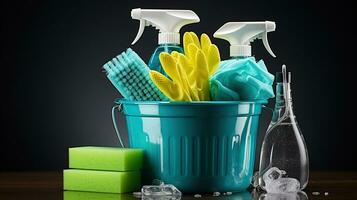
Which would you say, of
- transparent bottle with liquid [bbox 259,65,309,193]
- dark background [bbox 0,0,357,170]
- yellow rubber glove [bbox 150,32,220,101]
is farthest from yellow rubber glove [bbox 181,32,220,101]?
dark background [bbox 0,0,357,170]

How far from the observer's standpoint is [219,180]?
1373 millimetres

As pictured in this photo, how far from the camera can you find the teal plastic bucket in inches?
53.1

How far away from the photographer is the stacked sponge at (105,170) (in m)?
1.35

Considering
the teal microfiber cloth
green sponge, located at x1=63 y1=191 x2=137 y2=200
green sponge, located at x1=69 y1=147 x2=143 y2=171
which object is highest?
the teal microfiber cloth

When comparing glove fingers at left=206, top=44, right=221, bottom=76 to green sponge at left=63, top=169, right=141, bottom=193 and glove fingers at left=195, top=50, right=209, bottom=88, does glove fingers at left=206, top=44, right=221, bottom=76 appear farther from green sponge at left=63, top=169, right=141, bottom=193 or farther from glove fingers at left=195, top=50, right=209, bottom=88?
green sponge at left=63, top=169, right=141, bottom=193

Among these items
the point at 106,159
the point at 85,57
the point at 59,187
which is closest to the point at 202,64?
the point at 106,159

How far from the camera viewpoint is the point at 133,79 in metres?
1.39

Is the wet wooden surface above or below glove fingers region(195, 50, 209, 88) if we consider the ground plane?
below

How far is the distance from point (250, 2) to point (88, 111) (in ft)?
1.60

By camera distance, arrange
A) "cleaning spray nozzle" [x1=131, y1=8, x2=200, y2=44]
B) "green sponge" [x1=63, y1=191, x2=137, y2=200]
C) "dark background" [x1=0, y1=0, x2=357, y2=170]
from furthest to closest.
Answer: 1. "dark background" [x1=0, y1=0, x2=357, y2=170]
2. "cleaning spray nozzle" [x1=131, y1=8, x2=200, y2=44]
3. "green sponge" [x1=63, y1=191, x2=137, y2=200]

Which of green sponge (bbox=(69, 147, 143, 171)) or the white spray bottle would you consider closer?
green sponge (bbox=(69, 147, 143, 171))

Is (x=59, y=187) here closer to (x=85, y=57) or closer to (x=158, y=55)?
(x=158, y=55)

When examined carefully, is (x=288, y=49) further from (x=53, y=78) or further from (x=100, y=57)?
(x=53, y=78)

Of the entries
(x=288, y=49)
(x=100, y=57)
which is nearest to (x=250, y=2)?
(x=288, y=49)
